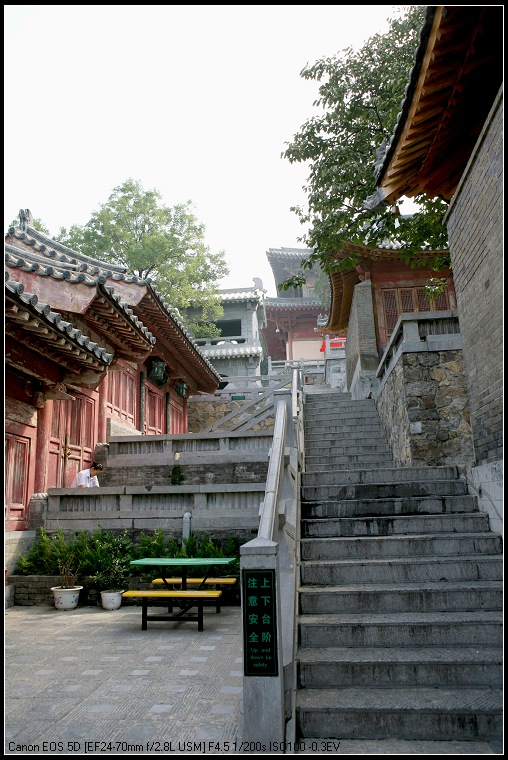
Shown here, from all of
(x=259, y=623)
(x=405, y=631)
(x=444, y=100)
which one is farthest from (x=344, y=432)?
(x=259, y=623)

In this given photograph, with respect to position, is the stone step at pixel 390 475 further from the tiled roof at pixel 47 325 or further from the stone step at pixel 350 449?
the tiled roof at pixel 47 325

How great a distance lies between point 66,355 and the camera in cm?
934

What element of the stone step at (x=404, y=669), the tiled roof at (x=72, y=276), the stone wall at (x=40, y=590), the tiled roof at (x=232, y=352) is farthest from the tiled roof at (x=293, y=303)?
the stone step at (x=404, y=669)

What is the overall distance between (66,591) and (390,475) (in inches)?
194

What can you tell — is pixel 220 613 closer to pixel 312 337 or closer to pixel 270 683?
pixel 270 683

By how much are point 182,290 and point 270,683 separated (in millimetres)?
20578

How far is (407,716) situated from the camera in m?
3.91

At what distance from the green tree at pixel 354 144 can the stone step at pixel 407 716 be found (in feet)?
23.0

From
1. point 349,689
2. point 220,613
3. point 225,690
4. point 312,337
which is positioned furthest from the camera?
point 312,337

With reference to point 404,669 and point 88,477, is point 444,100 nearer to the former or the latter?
point 404,669

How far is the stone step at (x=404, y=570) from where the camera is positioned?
5.29m

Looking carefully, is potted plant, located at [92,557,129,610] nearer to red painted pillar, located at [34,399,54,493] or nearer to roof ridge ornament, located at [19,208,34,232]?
red painted pillar, located at [34,399,54,493]

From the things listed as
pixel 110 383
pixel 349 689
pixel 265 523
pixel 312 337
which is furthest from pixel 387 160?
pixel 312 337

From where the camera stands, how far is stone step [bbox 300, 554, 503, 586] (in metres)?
5.29
